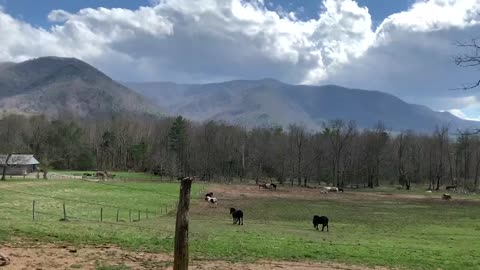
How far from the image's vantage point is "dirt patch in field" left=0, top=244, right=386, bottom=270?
15.7 m

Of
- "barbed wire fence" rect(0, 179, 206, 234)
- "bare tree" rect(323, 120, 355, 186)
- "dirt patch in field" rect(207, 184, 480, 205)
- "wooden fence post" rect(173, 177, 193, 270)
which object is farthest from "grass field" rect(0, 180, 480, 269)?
"bare tree" rect(323, 120, 355, 186)

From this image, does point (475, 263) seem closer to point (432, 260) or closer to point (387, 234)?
point (432, 260)

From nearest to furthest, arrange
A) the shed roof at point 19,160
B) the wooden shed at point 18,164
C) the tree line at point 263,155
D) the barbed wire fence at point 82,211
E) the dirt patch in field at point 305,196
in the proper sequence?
the barbed wire fence at point 82,211 < the dirt patch in field at point 305,196 < the shed roof at point 19,160 < the wooden shed at point 18,164 < the tree line at point 263,155

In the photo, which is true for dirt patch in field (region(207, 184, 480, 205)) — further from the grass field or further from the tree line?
the tree line

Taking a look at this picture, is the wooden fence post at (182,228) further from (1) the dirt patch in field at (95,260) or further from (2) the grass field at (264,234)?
(2) the grass field at (264,234)

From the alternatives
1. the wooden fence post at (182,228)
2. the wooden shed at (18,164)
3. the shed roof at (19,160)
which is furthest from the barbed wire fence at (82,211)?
the wooden shed at (18,164)

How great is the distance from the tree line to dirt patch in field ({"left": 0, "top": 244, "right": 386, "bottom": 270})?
105557mm

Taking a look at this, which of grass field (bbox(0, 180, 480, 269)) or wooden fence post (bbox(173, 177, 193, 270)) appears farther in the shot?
grass field (bbox(0, 180, 480, 269))

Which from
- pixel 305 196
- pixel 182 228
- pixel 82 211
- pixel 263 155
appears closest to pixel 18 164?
pixel 305 196

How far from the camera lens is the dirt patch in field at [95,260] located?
15.7m

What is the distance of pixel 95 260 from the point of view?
54.6 feet

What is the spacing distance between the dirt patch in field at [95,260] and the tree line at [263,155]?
105557mm

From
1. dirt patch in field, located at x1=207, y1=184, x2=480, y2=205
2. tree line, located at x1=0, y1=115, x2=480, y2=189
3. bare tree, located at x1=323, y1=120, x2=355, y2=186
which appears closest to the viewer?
dirt patch in field, located at x1=207, y1=184, x2=480, y2=205

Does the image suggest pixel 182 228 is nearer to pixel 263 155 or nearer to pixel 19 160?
pixel 19 160
